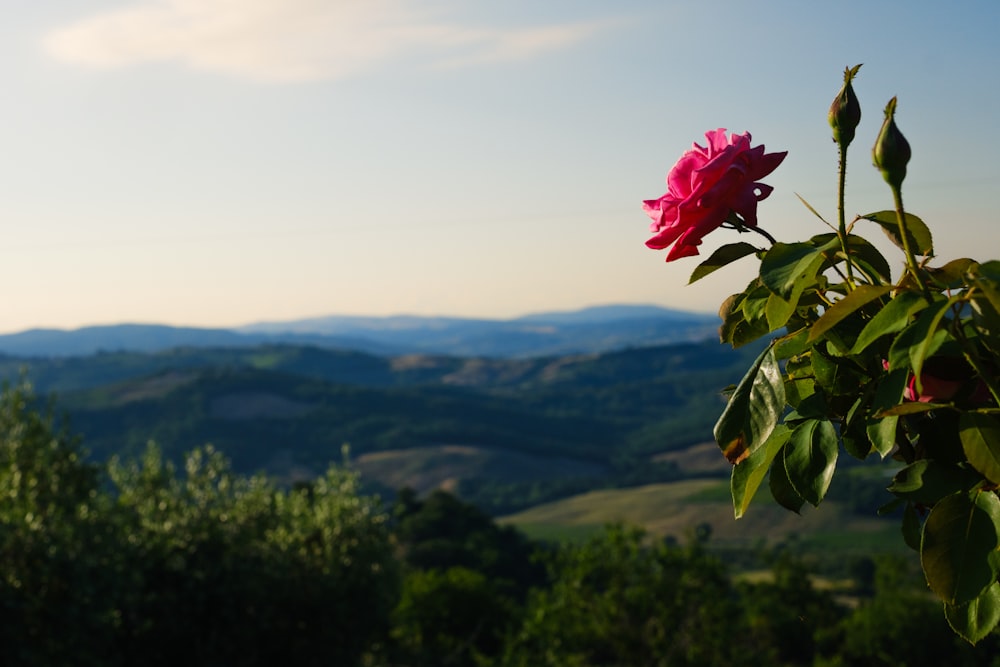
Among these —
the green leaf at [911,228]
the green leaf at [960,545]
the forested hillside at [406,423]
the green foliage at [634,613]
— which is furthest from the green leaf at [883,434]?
the forested hillside at [406,423]

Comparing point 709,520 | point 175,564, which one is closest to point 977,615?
point 175,564

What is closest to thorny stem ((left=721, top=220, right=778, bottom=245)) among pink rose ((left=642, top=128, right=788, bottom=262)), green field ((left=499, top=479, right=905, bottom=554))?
pink rose ((left=642, top=128, right=788, bottom=262))

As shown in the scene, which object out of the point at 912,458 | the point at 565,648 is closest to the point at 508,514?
the point at 565,648

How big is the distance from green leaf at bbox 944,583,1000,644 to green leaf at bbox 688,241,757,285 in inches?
22.5

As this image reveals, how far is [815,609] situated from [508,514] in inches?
2180

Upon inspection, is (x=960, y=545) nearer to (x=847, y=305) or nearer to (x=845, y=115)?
(x=847, y=305)

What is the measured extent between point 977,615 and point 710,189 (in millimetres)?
680

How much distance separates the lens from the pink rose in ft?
4.56

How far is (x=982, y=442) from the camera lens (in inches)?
45.6

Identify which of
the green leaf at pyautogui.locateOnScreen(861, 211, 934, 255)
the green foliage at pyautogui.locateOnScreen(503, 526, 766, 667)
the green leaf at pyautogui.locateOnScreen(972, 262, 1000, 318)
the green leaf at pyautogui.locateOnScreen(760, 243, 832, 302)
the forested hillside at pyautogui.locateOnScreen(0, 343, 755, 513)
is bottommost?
the forested hillside at pyautogui.locateOnScreen(0, 343, 755, 513)

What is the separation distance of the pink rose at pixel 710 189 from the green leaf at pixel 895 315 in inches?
12.6

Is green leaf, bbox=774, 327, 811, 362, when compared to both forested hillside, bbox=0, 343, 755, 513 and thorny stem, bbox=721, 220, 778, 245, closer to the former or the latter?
thorny stem, bbox=721, 220, 778, 245

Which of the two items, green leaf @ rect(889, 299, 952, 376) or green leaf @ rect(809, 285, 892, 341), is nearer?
green leaf @ rect(889, 299, 952, 376)

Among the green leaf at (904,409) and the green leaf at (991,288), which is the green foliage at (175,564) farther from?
the green leaf at (991,288)
